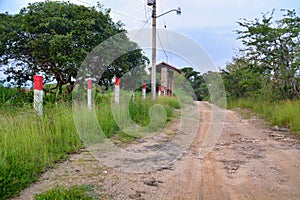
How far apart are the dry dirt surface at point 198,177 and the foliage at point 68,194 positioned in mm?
126

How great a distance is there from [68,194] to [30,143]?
1.40 m

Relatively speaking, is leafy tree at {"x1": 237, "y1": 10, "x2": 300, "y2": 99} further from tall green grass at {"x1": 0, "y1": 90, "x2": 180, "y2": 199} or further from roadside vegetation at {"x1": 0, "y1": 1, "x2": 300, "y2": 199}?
tall green grass at {"x1": 0, "y1": 90, "x2": 180, "y2": 199}

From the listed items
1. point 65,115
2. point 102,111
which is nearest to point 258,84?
point 102,111

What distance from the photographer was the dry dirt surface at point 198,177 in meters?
2.67

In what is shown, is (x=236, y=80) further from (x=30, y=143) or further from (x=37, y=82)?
(x=30, y=143)

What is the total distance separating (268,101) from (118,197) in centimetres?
1012

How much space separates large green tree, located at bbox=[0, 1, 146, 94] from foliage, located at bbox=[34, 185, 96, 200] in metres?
7.59

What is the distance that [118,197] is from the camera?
2.57 meters

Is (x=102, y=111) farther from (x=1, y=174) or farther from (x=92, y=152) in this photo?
(x=1, y=174)

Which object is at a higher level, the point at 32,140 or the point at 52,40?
the point at 52,40

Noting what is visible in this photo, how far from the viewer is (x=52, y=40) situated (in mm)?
9484

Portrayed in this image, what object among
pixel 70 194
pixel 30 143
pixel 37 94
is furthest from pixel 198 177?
pixel 37 94

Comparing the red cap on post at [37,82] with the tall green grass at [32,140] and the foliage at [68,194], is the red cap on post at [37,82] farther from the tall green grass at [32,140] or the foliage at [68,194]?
the foliage at [68,194]

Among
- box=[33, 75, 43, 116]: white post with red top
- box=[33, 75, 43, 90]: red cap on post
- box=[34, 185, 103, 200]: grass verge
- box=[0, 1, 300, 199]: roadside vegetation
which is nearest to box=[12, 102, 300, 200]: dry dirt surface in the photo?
box=[34, 185, 103, 200]: grass verge
